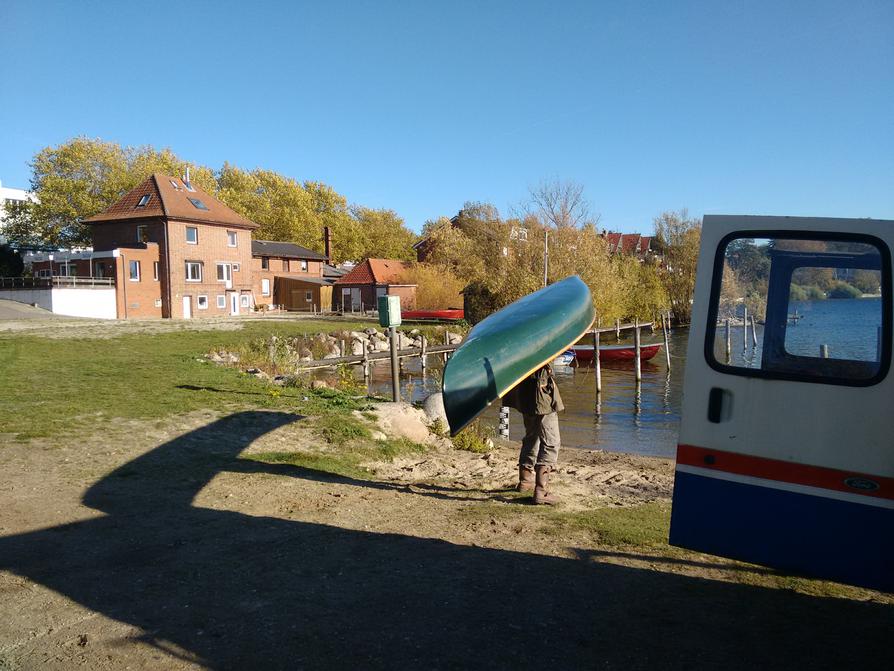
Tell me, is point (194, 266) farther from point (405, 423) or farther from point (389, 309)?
point (405, 423)

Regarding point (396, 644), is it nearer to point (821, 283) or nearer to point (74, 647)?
point (74, 647)

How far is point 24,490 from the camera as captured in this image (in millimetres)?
6711

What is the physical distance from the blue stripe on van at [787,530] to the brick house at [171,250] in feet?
157

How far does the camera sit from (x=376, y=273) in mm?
64688

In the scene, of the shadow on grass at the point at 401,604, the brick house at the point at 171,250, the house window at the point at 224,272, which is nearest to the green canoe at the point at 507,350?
the shadow on grass at the point at 401,604

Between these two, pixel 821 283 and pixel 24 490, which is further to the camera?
pixel 24 490

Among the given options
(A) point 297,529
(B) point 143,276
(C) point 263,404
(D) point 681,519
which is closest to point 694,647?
(D) point 681,519

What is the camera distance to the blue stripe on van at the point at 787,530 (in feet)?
12.0

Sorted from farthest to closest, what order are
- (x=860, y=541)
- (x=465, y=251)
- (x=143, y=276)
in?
1. (x=465, y=251)
2. (x=143, y=276)
3. (x=860, y=541)

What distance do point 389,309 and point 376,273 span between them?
52.2m

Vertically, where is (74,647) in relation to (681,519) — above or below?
below

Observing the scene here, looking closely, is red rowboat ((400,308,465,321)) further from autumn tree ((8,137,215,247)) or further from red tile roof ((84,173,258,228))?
autumn tree ((8,137,215,247))

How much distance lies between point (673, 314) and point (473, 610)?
58816mm

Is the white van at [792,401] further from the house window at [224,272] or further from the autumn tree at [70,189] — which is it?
the autumn tree at [70,189]
